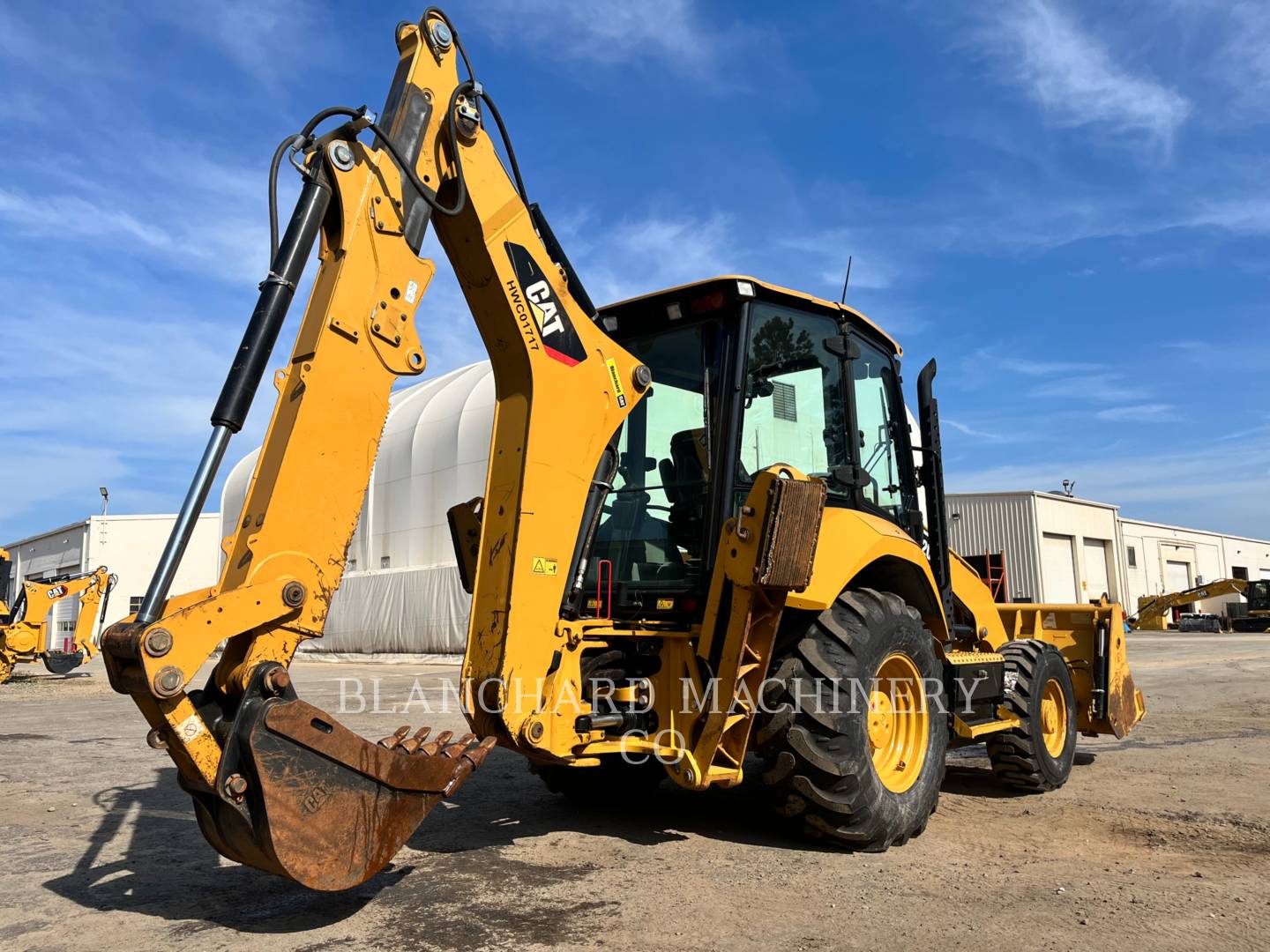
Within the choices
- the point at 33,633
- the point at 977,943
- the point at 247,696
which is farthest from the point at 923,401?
the point at 33,633

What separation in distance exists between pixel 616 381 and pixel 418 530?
24.9m

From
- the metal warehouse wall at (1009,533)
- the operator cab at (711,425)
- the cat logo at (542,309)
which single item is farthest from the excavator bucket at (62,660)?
the metal warehouse wall at (1009,533)

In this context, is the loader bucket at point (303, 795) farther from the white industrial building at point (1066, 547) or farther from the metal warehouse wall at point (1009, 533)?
the metal warehouse wall at point (1009, 533)

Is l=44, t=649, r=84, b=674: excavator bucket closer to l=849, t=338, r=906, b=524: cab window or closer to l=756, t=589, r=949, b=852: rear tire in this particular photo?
l=849, t=338, r=906, b=524: cab window

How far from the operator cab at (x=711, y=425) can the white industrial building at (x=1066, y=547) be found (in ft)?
100

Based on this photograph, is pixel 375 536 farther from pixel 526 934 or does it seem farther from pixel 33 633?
pixel 526 934

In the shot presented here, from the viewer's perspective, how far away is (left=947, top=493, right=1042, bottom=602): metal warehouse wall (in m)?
38.2

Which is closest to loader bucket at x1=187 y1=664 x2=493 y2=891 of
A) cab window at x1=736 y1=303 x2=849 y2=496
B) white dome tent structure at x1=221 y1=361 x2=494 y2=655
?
cab window at x1=736 y1=303 x2=849 y2=496

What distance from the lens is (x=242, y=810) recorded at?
3.29 meters

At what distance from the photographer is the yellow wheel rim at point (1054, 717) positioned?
23.3 ft

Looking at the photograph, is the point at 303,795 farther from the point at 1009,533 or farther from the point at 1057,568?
the point at 1057,568

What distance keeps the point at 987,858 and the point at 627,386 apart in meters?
2.97

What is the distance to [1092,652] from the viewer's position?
7.77 m

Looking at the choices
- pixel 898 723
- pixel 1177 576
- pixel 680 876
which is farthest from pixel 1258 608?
pixel 680 876
